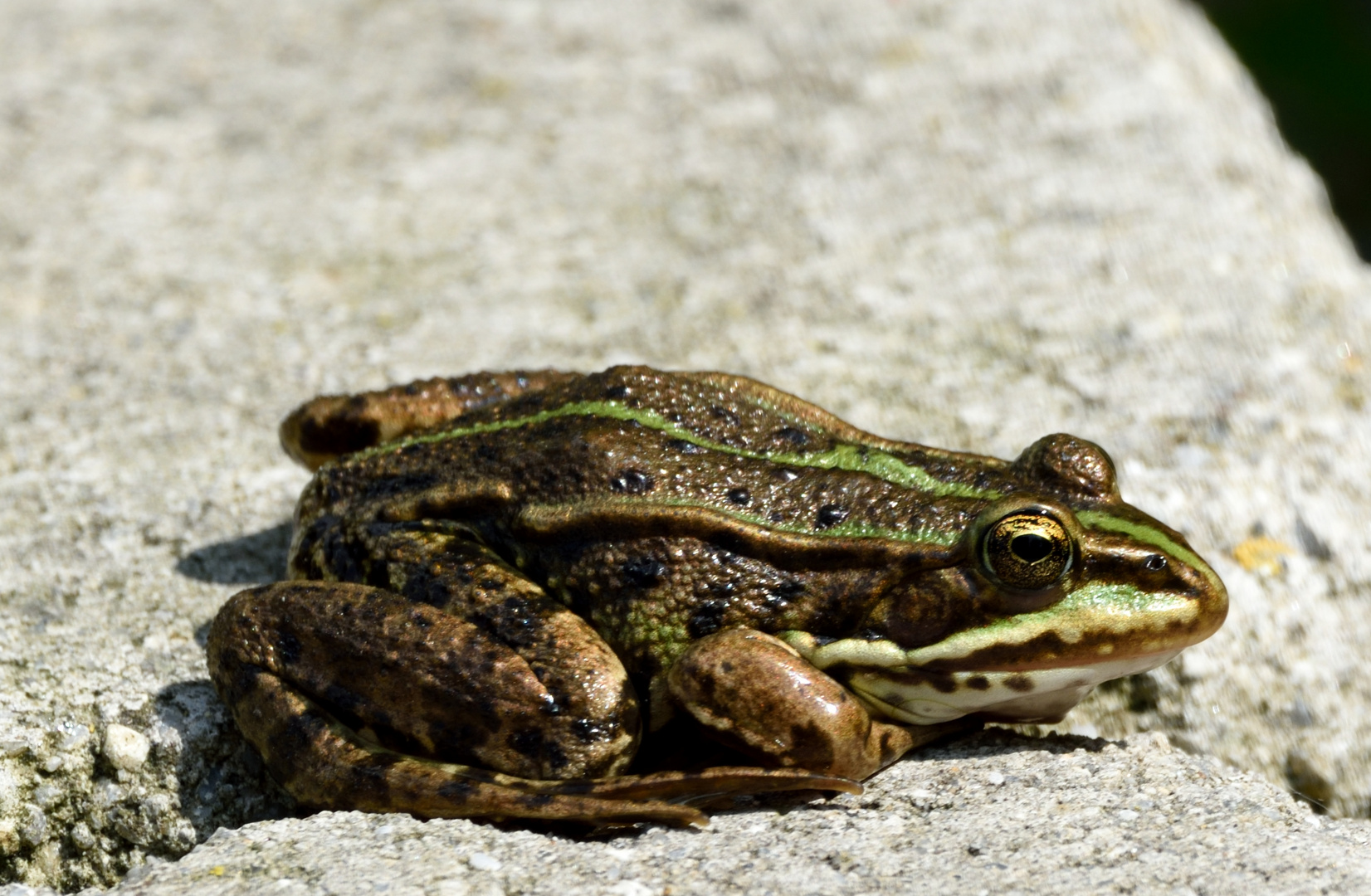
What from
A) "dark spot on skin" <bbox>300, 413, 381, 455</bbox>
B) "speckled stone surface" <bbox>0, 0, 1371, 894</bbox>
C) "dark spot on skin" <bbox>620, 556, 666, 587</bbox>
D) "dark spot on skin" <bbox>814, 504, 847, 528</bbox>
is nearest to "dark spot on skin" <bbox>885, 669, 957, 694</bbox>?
"speckled stone surface" <bbox>0, 0, 1371, 894</bbox>

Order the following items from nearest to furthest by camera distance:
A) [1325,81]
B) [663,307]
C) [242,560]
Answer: [242,560] < [663,307] < [1325,81]

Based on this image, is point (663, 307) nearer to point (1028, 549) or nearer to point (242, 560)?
point (242, 560)

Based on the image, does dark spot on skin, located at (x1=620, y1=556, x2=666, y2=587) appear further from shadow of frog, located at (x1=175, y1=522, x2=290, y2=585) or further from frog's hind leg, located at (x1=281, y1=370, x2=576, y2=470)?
shadow of frog, located at (x1=175, y1=522, x2=290, y2=585)

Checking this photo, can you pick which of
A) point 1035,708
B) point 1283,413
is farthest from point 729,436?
point 1283,413

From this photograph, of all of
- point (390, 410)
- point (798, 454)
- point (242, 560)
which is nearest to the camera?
point (798, 454)

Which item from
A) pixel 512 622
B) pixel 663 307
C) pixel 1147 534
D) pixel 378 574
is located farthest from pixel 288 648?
pixel 663 307

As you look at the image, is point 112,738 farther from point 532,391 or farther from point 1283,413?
point 1283,413

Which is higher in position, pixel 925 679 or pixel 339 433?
pixel 339 433

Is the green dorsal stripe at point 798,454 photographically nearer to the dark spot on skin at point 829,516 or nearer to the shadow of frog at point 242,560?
the dark spot on skin at point 829,516
